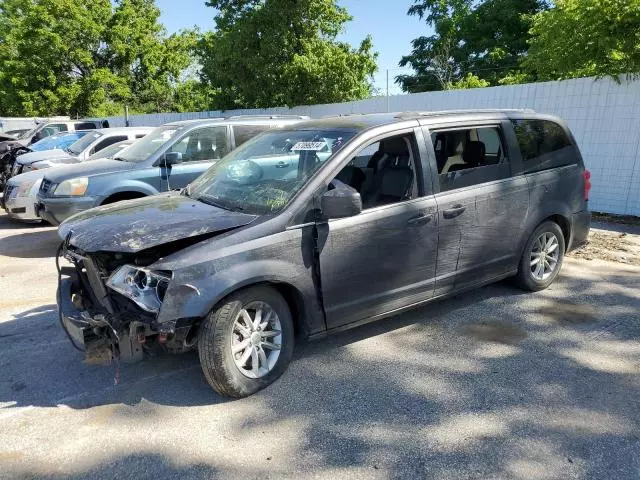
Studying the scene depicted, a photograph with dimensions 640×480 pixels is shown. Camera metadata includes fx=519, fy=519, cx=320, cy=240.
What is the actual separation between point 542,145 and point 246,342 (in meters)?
3.54

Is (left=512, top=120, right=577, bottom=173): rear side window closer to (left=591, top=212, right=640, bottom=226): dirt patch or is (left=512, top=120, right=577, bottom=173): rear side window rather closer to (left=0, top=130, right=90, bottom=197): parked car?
(left=591, top=212, right=640, bottom=226): dirt patch

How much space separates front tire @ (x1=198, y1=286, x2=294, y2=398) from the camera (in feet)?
10.7

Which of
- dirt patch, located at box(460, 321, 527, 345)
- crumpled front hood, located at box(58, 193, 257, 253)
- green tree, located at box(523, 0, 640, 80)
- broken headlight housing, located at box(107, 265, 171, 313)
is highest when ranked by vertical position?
green tree, located at box(523, 0, 640, 80)

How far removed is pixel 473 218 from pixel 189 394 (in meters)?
2.70

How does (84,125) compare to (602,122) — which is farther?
(84,125)

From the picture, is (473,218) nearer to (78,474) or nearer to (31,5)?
(78,474)

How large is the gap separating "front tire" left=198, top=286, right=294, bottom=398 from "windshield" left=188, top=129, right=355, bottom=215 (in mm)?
664

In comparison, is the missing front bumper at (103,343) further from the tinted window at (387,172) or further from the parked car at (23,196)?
the parked car at (23,196)

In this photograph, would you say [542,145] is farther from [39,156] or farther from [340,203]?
[39,156]

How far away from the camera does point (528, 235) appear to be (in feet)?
16.3

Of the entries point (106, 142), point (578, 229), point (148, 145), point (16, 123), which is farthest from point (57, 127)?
point (578, 229)

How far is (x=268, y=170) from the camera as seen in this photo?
4.15 m

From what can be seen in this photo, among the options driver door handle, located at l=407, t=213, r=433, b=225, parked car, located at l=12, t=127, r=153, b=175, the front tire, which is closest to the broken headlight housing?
the front tire

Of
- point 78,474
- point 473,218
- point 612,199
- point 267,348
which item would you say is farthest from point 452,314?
point 612,199
